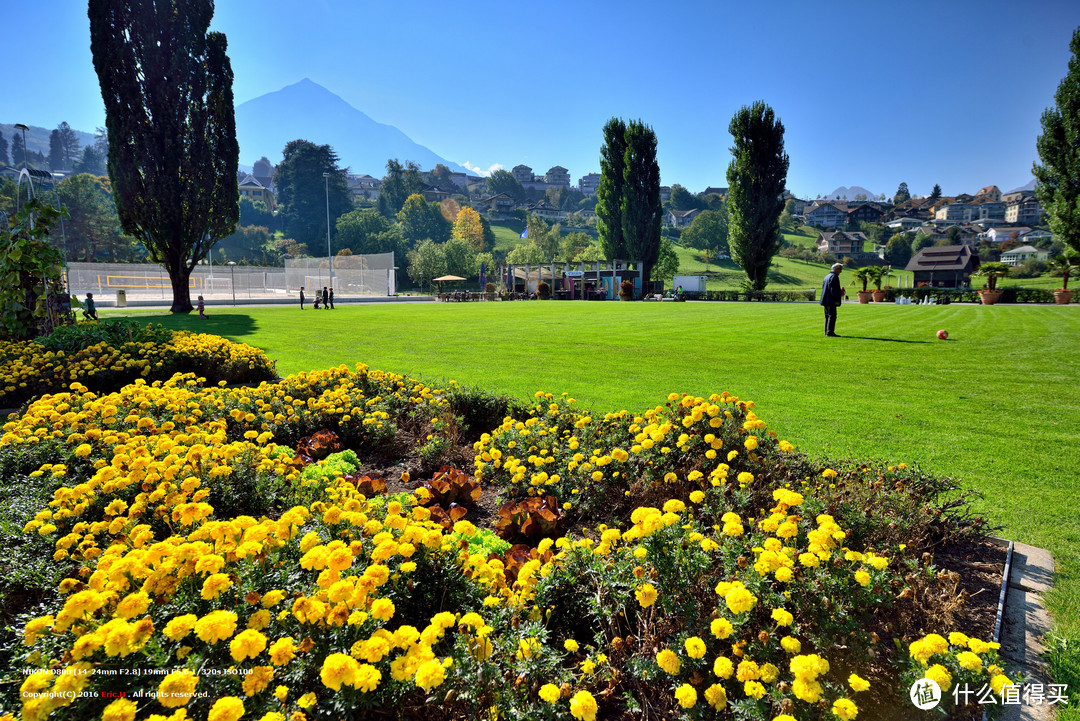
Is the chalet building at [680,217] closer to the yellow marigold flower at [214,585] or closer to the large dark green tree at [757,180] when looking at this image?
the large dark green tree at [757,180]

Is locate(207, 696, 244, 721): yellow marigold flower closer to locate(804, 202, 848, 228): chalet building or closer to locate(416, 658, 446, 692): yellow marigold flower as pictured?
locate(416, 658, 446, 692): yellow marigold flower

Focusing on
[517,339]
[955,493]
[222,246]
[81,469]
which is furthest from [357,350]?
[222,246]

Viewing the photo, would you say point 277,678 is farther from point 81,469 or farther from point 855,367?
point 855,367

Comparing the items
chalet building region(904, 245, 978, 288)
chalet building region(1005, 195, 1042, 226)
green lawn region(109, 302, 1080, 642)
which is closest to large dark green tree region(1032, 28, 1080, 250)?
green lawn region(109, 302, 1080, 642)

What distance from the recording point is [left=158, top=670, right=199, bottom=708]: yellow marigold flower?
132 cm

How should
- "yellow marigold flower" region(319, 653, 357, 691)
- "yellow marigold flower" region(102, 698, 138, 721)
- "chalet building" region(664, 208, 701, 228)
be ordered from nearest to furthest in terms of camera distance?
1. "yellow marigold flower" region(102, 698, 138, 721)
2. "yellow marigold flower" region(319, 653, 357, 691)
3. "chalet building" region(664, 208, 701, 228)

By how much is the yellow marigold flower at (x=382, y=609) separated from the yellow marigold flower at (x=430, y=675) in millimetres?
211

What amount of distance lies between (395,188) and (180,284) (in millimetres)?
99897

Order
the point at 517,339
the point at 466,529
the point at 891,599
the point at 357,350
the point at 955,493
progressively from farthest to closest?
the point at 517,339
the point at 357,350
the point at 955,493
the point at 466,529
the point at 891,599

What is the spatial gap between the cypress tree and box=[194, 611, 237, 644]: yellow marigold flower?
49649mm

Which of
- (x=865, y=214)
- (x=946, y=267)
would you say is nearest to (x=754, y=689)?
(x=946, y=267)

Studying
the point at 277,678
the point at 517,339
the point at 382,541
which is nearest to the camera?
the point at 277,678

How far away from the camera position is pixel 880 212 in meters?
152

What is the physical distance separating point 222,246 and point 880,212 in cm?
17065
